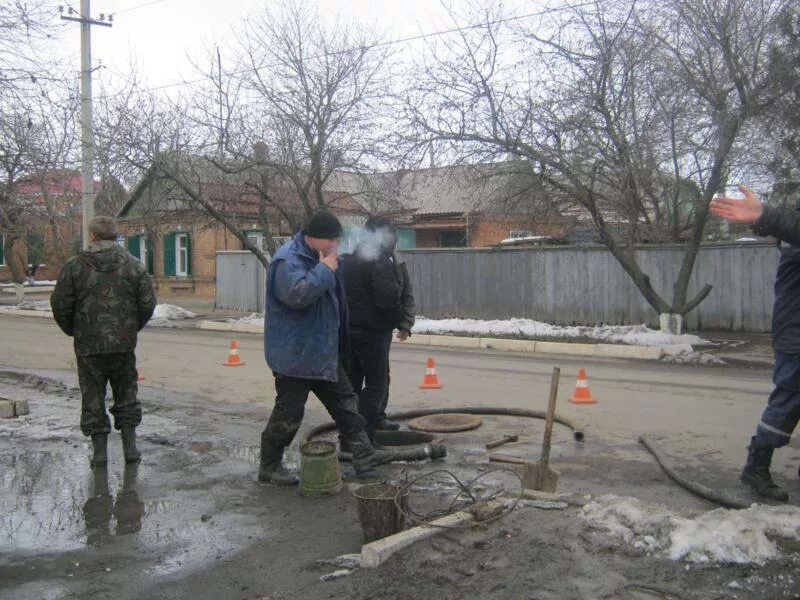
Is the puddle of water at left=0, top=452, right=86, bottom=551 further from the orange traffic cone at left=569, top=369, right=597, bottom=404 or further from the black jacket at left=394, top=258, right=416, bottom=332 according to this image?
the orange traffic cone at left=569, top=369, right=597, bottom=404

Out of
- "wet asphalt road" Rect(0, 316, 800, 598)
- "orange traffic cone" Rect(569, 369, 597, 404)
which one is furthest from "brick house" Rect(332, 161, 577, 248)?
"orange traffic cone" Rect(569, 369, 597, 404)

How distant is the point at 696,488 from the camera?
4902mm

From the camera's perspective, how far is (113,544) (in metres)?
4.34

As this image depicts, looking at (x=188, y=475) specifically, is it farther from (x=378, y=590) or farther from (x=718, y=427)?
(x=718, y=427)

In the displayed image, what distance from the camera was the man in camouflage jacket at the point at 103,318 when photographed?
18.7 feet

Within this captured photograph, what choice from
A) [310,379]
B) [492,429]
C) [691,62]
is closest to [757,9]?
[691,62]

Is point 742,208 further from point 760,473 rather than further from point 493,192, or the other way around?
point 493,192

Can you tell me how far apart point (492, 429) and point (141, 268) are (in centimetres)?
345

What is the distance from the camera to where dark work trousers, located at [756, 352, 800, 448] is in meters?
4.65

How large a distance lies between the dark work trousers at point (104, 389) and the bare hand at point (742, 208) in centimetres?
428

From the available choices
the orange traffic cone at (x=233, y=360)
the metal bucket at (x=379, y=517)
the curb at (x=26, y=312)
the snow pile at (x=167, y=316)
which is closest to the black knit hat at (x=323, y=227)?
the metal bucket at (x=379, y=517)

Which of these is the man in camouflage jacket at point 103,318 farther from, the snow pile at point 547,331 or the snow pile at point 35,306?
the snow pile at point 35,306

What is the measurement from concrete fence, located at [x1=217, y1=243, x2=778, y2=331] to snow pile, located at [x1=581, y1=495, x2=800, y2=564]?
43.7 feet

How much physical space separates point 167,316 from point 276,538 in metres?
20.0
